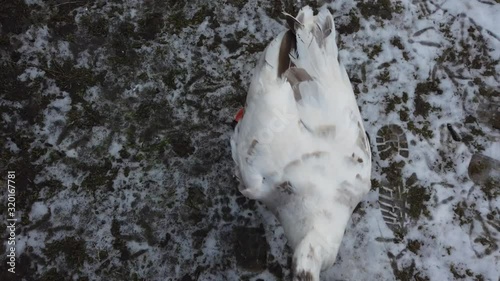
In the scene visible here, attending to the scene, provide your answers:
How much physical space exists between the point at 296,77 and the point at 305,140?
0.39 m

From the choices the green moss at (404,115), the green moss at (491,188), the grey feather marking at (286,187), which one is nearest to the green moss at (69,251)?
the grey feather marking at (286,187)

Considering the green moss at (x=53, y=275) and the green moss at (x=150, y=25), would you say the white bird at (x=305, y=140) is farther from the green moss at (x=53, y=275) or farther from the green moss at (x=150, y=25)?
the green moss at (x=53, y=275)

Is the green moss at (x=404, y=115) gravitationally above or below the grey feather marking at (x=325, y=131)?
below

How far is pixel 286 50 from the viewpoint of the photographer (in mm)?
2752

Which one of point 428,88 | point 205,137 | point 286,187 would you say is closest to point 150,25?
point 205,137

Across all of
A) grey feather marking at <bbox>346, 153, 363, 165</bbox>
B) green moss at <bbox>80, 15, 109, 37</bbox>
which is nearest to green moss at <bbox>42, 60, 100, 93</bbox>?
green moss at <bbox>80, 15, 109, 37</bbox>

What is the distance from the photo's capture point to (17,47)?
3.76 m

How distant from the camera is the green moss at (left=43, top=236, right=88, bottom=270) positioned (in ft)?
11.0

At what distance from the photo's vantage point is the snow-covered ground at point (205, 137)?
340 cm

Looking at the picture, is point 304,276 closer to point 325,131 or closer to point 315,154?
point 315,154

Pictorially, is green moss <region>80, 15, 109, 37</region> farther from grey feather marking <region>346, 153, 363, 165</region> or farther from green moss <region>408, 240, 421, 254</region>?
green moss <region>408, 240, 421, 254</region>

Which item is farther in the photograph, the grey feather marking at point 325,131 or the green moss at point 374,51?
the green moss at point 374,51

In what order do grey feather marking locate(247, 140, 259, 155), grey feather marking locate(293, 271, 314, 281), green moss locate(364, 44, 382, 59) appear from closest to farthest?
grey feather marking locate(293, 271, 314, 281)
grey feather marking locate(247, 140, 259, 155)
green moss locate(364, 44, 382, 59)

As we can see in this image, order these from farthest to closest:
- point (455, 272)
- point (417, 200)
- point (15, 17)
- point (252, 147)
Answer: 1. point (15, 17)
2. point (417, 200)
3. point (455, 272)
4. point (252, 147)
